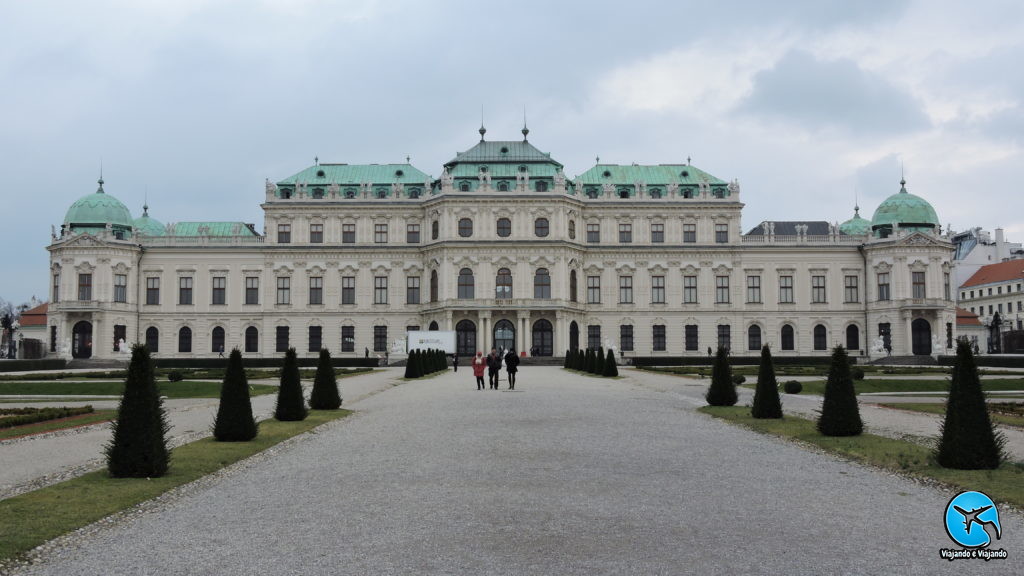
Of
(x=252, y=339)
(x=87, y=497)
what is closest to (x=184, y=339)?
(x=252, y=339)

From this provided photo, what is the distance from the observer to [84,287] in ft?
233

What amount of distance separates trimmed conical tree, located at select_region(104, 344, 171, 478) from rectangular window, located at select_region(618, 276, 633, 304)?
63.5 m

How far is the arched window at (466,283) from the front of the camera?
72188mm

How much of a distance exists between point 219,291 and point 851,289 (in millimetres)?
52830

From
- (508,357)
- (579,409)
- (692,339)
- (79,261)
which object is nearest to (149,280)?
(79,261)

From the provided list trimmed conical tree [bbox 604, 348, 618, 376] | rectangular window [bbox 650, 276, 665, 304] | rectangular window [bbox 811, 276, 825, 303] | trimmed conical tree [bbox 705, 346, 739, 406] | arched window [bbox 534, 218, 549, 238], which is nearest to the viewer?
trimmed conical tree [bbox 705, 346, 739, 406]

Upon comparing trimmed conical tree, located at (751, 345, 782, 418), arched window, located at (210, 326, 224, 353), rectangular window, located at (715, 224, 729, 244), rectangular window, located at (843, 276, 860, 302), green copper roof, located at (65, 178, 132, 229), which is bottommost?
trimmed conical tree, located at (751, 345, 782, 418)

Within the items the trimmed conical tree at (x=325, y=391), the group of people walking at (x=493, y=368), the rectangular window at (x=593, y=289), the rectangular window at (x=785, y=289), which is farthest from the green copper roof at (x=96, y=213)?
the trimmed conical tree at (x=325, y=391)

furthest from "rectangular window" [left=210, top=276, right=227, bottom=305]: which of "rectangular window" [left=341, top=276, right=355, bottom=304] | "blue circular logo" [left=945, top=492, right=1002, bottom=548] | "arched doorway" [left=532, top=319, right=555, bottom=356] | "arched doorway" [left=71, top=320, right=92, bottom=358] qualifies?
"blue circular logo" [left=945, top=492, right=1002, bottom=548]

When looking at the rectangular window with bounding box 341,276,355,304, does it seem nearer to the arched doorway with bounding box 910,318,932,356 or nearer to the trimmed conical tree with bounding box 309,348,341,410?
the arched doorway with bounding box 910,318,932,356

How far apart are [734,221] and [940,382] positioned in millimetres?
40719

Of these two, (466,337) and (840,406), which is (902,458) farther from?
(466,337)

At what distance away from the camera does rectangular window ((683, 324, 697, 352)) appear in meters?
74.1

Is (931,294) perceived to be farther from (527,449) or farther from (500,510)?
(500,510)
